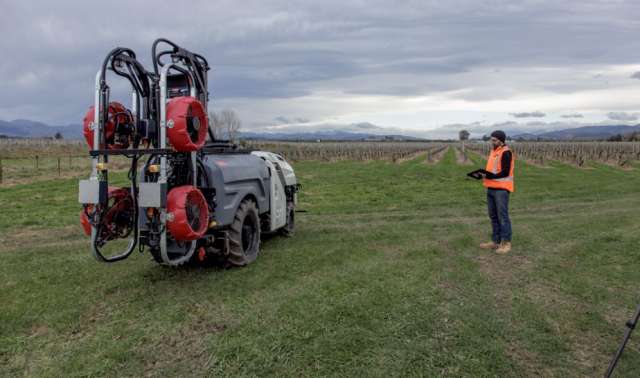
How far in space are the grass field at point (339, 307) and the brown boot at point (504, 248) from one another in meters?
0.16

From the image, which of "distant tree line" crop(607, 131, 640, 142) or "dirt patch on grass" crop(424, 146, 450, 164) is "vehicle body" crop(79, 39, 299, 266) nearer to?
"dirt patch on grass" crop(424, 146, 450, 164)

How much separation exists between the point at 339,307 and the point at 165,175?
2.42 metres

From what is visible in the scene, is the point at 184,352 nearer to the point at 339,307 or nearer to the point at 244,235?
the point at 339,307

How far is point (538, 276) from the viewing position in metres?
6.98

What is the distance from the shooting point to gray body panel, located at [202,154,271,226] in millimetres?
6660

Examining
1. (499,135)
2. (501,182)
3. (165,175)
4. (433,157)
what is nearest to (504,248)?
(501,182)

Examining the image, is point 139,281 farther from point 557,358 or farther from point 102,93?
point 557,358

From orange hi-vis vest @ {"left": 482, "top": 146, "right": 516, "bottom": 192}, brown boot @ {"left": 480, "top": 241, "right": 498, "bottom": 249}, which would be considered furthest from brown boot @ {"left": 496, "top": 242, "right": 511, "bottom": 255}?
orange hi-vis vest @ {"left": 482, "top": 146, "right": 516, "bottom": 192}

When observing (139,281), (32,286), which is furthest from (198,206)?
(32,286)

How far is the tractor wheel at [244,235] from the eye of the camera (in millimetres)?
7113

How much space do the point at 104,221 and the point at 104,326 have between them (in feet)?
4.07

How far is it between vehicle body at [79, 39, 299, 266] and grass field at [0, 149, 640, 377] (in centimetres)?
66

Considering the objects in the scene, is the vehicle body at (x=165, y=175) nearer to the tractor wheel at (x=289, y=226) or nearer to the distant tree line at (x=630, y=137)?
the tractor wheel at (x=289, y=226)

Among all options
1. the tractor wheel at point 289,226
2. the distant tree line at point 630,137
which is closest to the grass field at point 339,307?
the tractor wheel at point 289,226
